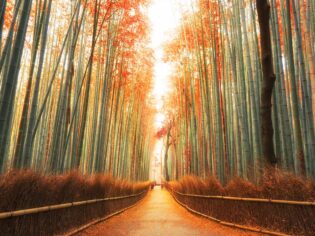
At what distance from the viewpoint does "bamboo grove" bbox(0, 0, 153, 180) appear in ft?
11.4

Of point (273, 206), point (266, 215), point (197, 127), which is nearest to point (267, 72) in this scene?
point (273, 206)

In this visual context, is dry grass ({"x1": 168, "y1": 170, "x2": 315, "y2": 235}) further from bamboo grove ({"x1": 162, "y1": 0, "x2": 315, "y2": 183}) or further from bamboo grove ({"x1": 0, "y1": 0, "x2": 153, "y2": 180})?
bamboo grove ({"x1": 0, "y1": 0, "x2": 153, "y2": 180})

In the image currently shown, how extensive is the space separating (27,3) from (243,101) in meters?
3.41

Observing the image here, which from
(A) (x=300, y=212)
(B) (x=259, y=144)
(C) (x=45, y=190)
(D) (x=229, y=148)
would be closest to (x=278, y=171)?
(A) (x=300, y=212)

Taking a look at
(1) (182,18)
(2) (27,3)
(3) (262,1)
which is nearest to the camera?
(2) (27,3)

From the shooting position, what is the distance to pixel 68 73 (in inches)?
165

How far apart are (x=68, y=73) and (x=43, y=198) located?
219cm

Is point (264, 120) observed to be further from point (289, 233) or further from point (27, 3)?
point (27, 3)

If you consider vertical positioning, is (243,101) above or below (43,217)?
above

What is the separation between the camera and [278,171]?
A: 3066 mm

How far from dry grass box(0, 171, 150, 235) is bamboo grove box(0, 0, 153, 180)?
37cm

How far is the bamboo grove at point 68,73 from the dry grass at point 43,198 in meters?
0.37

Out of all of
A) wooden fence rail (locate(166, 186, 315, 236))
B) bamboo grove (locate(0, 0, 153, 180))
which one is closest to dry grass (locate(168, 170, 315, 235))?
wooden fence rail (locate(166, 186, 315, 236))

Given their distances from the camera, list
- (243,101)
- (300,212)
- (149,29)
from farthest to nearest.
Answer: (149,29) → (243,101) → (300,212)
